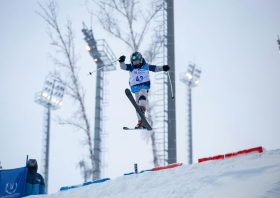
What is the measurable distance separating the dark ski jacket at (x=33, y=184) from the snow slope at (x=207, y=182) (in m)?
1.20

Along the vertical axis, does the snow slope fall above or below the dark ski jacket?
above

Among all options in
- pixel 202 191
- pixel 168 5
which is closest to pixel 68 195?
pixel 202 191

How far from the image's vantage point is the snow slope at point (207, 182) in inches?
156

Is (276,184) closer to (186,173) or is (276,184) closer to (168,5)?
(186,173)

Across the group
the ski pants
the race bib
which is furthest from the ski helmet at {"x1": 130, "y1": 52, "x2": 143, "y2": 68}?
the ski pants

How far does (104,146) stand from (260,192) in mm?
14401

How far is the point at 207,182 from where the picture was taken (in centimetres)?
483

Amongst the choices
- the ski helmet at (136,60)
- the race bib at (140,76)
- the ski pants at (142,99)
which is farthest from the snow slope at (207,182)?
the ski helmet at (136,60)

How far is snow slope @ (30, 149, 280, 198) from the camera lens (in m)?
3.96

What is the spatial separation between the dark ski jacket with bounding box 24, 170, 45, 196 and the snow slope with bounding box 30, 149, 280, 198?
1.20 metres

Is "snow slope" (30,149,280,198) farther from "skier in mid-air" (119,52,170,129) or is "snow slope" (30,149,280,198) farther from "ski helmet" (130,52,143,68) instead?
"ski helmet" (130,52,143,68)

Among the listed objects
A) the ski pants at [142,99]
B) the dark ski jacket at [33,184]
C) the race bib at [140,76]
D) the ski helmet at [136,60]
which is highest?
the ski helmet at [136,60]

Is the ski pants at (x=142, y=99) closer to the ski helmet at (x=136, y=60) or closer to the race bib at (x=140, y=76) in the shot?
the race bib at (x=140, y=76)

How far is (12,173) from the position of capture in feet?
25.1
